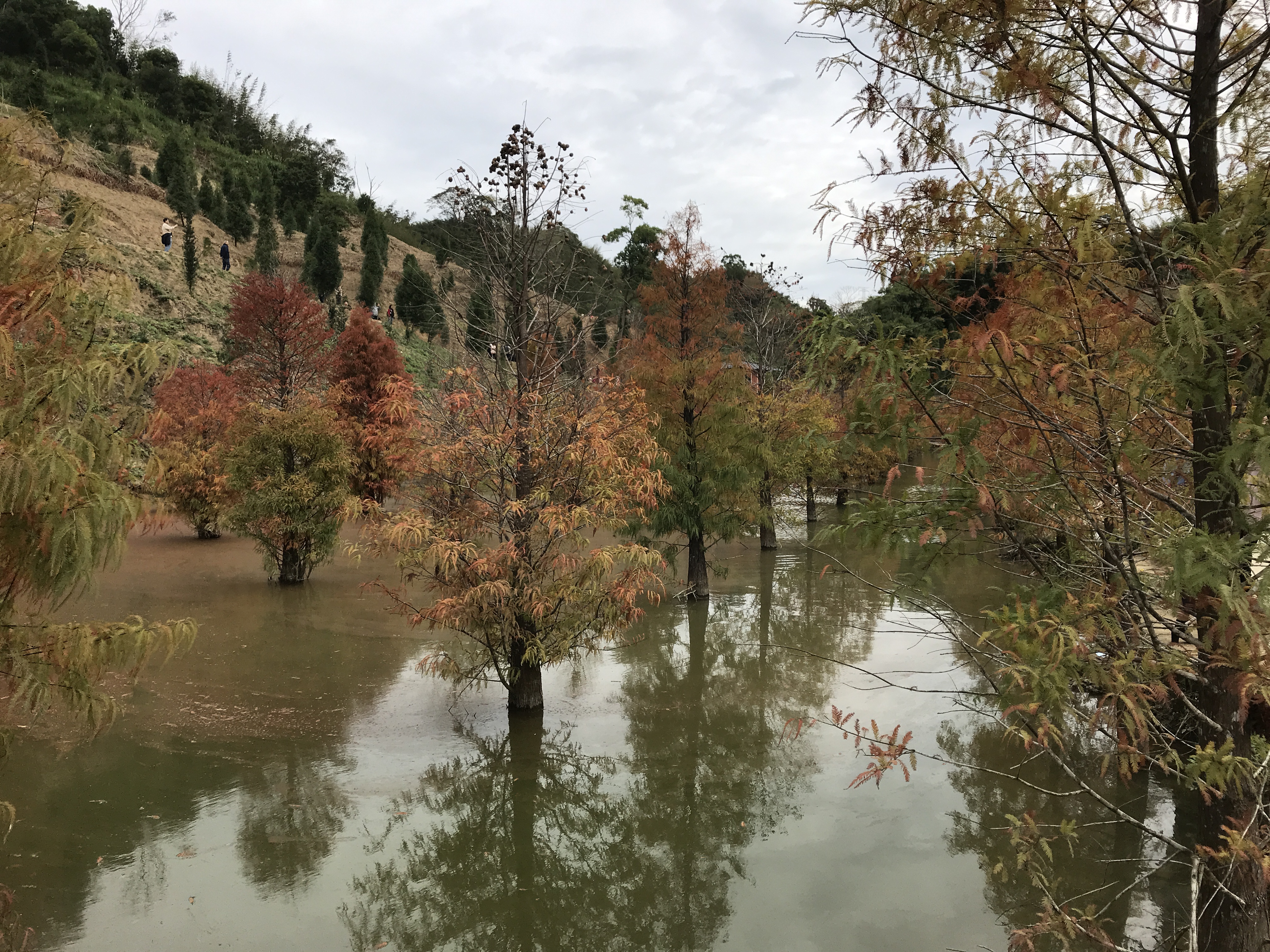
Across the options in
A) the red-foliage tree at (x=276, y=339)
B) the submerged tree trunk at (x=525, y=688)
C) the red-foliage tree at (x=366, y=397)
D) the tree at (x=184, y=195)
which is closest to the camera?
the submerged tree trunk at (x=525, y=688)

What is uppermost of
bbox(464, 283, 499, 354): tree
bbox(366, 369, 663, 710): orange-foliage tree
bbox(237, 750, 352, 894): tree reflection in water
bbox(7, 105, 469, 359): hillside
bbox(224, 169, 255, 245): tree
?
bbox(224, 169, 255, 245): tree

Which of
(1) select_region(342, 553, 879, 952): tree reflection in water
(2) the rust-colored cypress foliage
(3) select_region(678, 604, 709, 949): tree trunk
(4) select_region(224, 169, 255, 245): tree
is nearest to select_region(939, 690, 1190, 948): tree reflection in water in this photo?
(1) select_region(342, 553, 879, 952): tree reflection in water

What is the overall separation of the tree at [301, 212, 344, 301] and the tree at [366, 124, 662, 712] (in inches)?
1203

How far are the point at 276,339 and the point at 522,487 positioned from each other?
14.8 meters

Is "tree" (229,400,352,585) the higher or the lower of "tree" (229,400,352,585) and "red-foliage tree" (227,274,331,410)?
the lower

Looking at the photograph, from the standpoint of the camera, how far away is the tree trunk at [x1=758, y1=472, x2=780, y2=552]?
1973cm

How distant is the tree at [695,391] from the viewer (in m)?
15.7

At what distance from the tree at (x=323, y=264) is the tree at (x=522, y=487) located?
100 feet

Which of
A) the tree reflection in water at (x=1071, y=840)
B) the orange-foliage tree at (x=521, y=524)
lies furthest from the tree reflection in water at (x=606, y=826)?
the tree reflection in water at (x=1071, y=840)

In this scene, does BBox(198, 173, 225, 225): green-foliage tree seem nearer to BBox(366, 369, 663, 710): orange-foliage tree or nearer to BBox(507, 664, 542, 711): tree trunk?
BBox(366, 369, 663, 710): orange-foliage tree

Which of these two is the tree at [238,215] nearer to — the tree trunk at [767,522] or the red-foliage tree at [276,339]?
the red-foliage tree at [276,339]

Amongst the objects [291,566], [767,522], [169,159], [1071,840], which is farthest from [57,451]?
[169,159]

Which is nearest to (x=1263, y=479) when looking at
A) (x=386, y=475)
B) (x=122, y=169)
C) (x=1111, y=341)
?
(x=1111, y=341)

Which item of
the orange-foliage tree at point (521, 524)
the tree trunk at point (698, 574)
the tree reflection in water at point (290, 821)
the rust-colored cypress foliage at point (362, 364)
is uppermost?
the rust-colored cypress foliage at point (362, 364)
